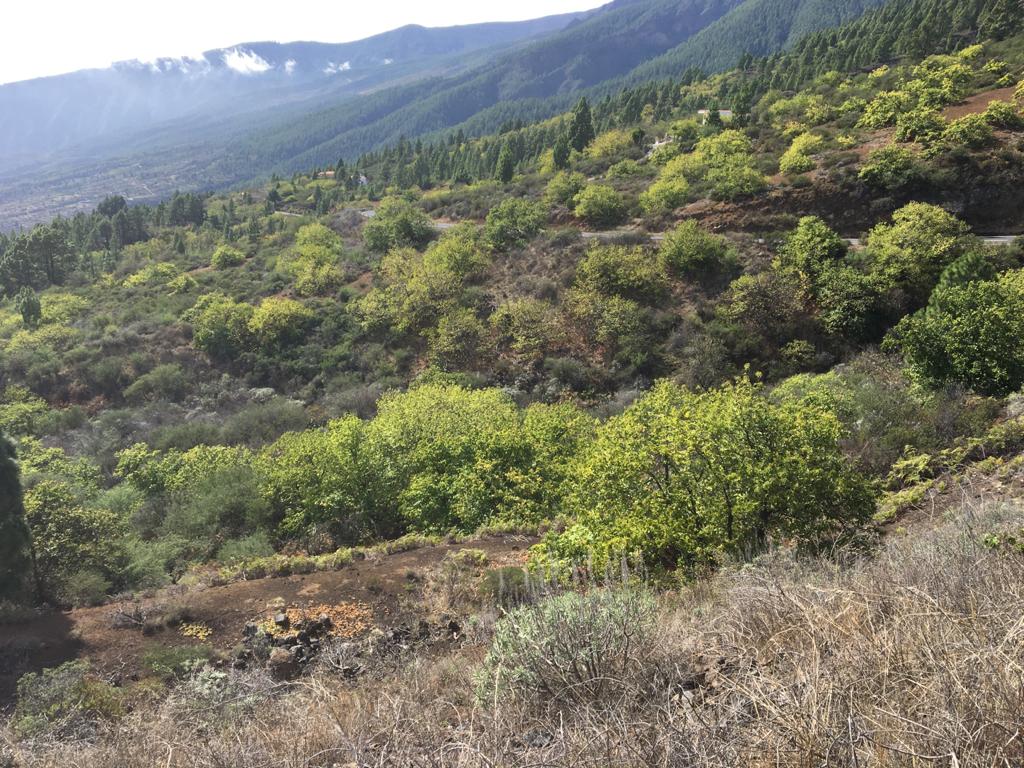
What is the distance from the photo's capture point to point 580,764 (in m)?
2.79

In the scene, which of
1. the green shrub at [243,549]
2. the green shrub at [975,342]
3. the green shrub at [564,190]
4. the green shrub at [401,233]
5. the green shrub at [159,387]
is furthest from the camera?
the green shrub at [401,233]

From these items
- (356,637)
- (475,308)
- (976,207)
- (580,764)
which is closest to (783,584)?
(580,764)

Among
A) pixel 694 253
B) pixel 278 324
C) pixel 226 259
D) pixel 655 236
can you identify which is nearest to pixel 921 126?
pixel 655 236

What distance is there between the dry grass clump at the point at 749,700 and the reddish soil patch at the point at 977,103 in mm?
37391

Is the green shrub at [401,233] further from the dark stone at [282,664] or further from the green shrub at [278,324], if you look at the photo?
the dark stone at [282,664]

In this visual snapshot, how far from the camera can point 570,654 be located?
159 inches

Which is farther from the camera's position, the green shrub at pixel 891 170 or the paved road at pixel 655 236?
the green shrub at pixel 891 170

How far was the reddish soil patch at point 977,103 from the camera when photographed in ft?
104

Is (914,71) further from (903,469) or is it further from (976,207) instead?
(903,469)

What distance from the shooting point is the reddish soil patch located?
3175cm

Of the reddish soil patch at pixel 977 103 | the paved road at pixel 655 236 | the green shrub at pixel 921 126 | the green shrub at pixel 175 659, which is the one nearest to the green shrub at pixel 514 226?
the paved road at pixel 655 236

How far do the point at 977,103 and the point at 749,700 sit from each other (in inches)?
1686

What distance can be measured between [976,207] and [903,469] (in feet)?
79.7

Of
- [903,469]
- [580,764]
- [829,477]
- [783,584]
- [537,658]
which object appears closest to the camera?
[580,764]
